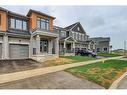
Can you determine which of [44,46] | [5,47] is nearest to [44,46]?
[44,46]

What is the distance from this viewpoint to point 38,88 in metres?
7.66

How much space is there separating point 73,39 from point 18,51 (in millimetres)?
14647

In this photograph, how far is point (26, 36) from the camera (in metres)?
22.0

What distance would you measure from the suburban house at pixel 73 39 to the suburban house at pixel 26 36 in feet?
20.9

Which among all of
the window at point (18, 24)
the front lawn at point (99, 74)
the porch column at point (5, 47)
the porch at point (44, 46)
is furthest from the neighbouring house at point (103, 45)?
the front lawn at point (99, 74)

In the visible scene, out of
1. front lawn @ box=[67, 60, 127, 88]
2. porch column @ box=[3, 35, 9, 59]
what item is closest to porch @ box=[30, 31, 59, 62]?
porch column @ box=[3, 35, 9, 59]

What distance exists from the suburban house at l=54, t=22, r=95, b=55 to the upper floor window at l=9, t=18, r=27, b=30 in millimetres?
9753

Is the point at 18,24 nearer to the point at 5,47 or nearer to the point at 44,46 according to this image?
the point at 5,47

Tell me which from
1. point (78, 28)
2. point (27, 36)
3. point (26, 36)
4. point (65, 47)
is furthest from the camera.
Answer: point (78, 28)

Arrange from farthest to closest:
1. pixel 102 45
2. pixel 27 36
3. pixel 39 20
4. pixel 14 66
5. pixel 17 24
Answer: pixel 102 45 < pixel 39 20 < pixel 17 24 < pixel 27 36 < pixel 14 66

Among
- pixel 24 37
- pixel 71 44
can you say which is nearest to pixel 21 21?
pixel 24 37
